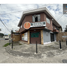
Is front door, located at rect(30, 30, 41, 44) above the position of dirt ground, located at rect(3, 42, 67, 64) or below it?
above

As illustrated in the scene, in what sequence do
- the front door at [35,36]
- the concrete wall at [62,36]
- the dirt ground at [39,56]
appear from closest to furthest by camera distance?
the dirt ground at [39,56] → the front door at [35,36] → the concrete wall at [62,36]

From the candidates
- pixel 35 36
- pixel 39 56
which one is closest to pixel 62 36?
pixel 35 36

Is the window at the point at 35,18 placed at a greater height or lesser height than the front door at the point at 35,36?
greater

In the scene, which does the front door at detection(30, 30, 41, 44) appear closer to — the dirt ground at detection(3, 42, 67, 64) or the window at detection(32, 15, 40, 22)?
the window at detection(32, 15, 40, 22)

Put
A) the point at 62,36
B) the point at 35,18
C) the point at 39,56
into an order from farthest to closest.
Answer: the point at 62,36
the point at 35,18
the point at 39,56

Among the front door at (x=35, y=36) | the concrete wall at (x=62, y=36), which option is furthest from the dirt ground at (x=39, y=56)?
the concrete wall at (x=62, y=36)

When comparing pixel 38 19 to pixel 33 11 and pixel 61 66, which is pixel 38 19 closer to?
pixel 33 11

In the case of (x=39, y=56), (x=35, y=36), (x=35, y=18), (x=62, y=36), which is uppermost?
(x=35, y=18)

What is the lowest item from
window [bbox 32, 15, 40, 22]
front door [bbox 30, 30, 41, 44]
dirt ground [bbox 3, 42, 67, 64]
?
dirt ground [bbox 3, 42, 67, 64]

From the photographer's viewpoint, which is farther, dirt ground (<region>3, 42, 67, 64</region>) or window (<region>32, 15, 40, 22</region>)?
window (<region>32, 15, 40, 22</region>)

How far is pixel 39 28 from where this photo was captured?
9.27 meters

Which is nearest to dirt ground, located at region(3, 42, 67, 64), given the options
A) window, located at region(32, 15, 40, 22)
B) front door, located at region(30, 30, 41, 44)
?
front door, located at region(30, 30, 41, 44)

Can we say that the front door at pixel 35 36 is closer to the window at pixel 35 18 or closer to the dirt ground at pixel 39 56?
the window at pixel 35 18

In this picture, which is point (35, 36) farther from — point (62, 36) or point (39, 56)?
point (62, 36)
